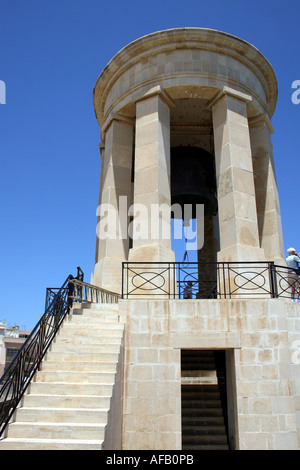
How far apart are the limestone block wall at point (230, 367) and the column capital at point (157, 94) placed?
7.39 metres

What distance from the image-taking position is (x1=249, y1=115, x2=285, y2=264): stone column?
12.5 m

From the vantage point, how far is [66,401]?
20.0ft

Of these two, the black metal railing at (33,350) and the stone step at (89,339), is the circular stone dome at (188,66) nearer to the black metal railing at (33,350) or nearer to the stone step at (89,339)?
the black metal railing at (33,350)

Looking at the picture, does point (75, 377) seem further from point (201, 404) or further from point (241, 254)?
point (201, 404)

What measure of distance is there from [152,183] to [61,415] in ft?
23.1

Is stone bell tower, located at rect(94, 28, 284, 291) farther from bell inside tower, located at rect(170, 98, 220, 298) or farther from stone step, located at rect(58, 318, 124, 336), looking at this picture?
stone step, located at rect(58, 318, 124, 336)

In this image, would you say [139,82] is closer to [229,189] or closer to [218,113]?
[218,113]

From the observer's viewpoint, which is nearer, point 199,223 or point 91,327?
point 91,327

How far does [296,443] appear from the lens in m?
7.15

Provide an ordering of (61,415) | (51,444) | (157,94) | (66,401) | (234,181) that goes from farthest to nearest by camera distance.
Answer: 1. (157,94)
2. (234,181)
3. (66,401)
4. (61,415)
5. (51,444)

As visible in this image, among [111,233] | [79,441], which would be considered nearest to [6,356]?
[111,233]

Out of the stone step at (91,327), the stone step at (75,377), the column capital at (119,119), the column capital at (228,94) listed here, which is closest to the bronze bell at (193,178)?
the column capital at (119,119)

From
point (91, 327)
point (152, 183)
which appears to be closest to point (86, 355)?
point (91, 327)

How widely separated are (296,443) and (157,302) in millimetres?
3861
